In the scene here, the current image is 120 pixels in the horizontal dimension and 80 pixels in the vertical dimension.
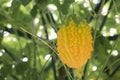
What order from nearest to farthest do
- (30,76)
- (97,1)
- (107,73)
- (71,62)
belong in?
(71,62) < (30,76) < (107,73) < (97,1)

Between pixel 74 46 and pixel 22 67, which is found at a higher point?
pixel 74 46

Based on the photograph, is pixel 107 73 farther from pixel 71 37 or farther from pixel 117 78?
pixel 71 37

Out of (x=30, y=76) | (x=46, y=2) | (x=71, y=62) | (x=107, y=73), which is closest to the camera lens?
(x=71, y=62)

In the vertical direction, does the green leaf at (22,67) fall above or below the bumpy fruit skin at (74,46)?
below

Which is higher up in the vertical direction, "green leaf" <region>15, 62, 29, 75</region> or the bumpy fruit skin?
the bumpy fruit skin

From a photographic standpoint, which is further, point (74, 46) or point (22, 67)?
point (22, 67)

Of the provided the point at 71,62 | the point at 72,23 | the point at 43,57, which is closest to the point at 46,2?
the point at 72,23

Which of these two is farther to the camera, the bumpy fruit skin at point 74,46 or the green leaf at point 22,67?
the green leaf at point 22,67

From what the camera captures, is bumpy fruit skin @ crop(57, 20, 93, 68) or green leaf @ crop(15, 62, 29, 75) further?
green leaf @ crop(15, 62, 29, 75)
